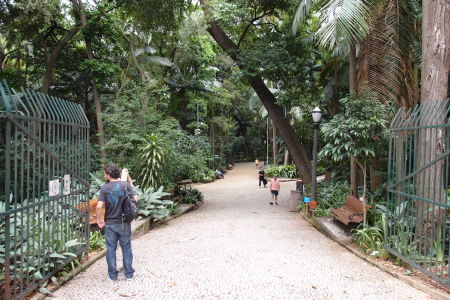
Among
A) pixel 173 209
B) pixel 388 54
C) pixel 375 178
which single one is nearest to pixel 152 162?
pixel 173 209

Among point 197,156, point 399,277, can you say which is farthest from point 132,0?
point 399,277

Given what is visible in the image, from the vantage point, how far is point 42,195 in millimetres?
4961

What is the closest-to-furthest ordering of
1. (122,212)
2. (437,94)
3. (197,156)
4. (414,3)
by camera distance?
→ (122,212)
(437,94)
(414,3)
(197,156)

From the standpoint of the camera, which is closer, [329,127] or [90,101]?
[329,127]

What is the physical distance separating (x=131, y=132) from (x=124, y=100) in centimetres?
129

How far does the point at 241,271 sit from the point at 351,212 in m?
3.69

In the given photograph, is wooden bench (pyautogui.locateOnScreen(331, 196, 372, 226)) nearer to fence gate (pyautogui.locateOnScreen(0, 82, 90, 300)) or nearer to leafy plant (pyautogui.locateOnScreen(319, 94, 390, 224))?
leafy plant (pyautogui.locateOnScreen(319, 94, 390, 224))

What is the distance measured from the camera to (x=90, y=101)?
19578mm

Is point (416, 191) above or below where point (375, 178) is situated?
above

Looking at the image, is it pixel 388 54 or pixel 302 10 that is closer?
pixel 388 54

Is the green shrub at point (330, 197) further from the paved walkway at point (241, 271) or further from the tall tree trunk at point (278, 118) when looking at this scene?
the paved walkway at point (241, 271)

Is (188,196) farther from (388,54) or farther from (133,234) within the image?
(388,54)

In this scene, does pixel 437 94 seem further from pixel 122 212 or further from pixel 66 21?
pixel 66 21

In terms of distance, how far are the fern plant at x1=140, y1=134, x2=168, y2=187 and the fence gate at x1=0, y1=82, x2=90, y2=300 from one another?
17.2 feet
